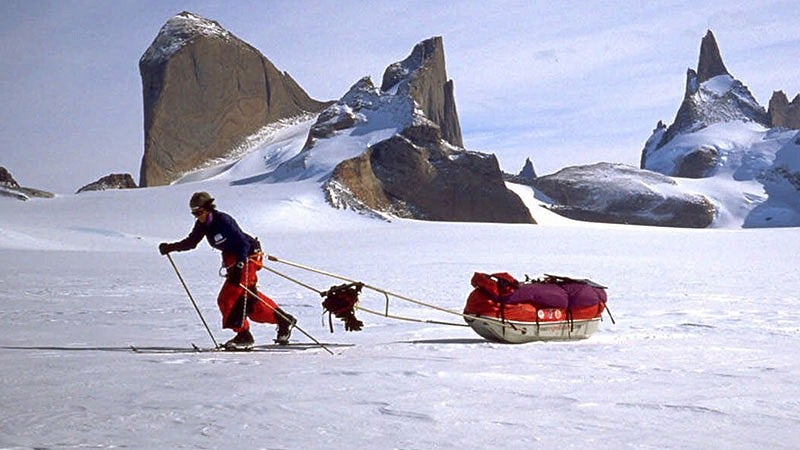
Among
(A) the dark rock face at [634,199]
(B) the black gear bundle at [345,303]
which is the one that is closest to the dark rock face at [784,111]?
(A) the dark rock face at [634,199]

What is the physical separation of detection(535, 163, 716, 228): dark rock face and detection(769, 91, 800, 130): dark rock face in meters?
66.2

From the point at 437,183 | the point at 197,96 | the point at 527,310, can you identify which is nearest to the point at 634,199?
the point at 437,183

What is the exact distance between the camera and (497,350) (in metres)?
6.98

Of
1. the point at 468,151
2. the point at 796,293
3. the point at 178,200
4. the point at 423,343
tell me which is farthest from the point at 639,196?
the point at 423,343

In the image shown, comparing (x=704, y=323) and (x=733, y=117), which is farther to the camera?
(x=733, y=117)

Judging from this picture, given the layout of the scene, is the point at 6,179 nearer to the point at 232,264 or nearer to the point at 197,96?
the point at 197,96

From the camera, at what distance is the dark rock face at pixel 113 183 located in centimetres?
7356

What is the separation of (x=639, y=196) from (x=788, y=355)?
327ft

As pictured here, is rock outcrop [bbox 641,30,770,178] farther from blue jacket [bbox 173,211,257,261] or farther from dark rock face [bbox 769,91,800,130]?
blue jacket [bbox 173,211,257,261]

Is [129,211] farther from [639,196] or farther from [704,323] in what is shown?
[639,196]

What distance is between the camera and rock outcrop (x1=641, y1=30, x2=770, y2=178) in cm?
14162

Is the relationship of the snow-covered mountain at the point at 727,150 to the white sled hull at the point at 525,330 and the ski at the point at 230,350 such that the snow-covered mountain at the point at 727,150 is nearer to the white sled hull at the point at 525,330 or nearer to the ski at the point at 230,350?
the white sled hull at the point at 525,330

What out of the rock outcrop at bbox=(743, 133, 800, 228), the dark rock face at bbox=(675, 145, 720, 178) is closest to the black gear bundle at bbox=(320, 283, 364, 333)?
the rock outcrop at bbox=(743, 133, 800, 228)

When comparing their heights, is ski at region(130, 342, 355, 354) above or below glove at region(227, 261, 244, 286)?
below
